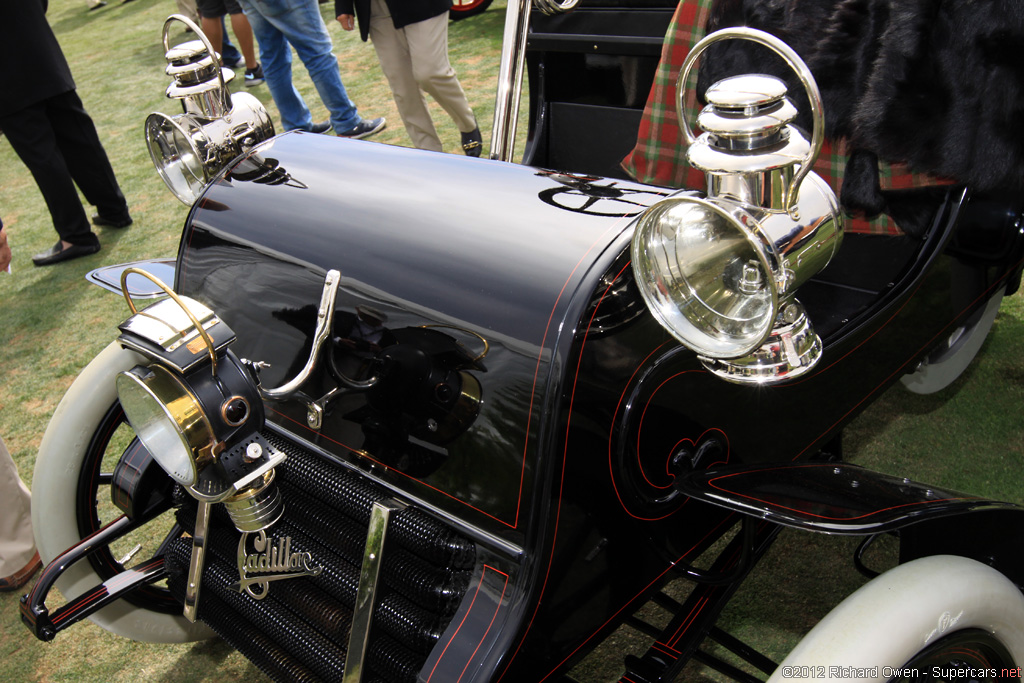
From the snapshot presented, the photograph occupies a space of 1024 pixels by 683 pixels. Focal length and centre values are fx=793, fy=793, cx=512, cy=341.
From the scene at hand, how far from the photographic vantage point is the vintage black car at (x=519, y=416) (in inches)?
44.4

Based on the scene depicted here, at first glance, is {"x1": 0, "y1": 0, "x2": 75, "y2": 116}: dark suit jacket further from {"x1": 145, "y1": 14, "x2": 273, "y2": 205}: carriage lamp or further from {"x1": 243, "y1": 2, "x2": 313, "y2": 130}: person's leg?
{"x1": 145, "y1": 14, "x2": 273, "y2": 205}: carriage lamp

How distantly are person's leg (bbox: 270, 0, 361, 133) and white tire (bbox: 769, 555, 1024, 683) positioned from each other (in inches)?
176

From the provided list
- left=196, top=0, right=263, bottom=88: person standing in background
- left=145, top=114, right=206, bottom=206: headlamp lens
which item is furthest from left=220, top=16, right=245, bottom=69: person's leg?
left=145, top=114, right=206, bottom=206: headlamp lens

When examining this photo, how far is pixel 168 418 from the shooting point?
1.21 meters

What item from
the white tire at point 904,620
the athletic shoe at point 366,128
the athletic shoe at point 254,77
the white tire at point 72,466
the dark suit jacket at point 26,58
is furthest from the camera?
the athletic shoe at point 254,77

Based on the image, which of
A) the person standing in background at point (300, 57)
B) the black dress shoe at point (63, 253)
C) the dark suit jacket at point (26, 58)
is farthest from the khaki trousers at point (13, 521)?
the person standing in background at point (300, 57)

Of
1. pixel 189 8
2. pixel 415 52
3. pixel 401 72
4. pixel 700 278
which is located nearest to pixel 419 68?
pixel 415 52

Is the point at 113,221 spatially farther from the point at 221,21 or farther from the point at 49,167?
the point at 221,21

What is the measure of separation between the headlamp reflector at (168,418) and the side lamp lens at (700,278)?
27.4 inches

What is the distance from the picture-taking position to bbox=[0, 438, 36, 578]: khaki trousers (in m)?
2.34

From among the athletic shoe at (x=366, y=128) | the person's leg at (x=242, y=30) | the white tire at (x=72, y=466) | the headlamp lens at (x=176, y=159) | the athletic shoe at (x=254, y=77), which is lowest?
the athletic shoe at (x=254, y=77)

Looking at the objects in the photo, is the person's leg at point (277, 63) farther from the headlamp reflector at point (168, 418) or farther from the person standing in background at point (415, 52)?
the headlamp reflector at point (168, 418)

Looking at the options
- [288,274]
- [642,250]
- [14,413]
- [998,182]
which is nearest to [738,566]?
[642,250]

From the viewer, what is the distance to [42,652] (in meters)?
2.24
